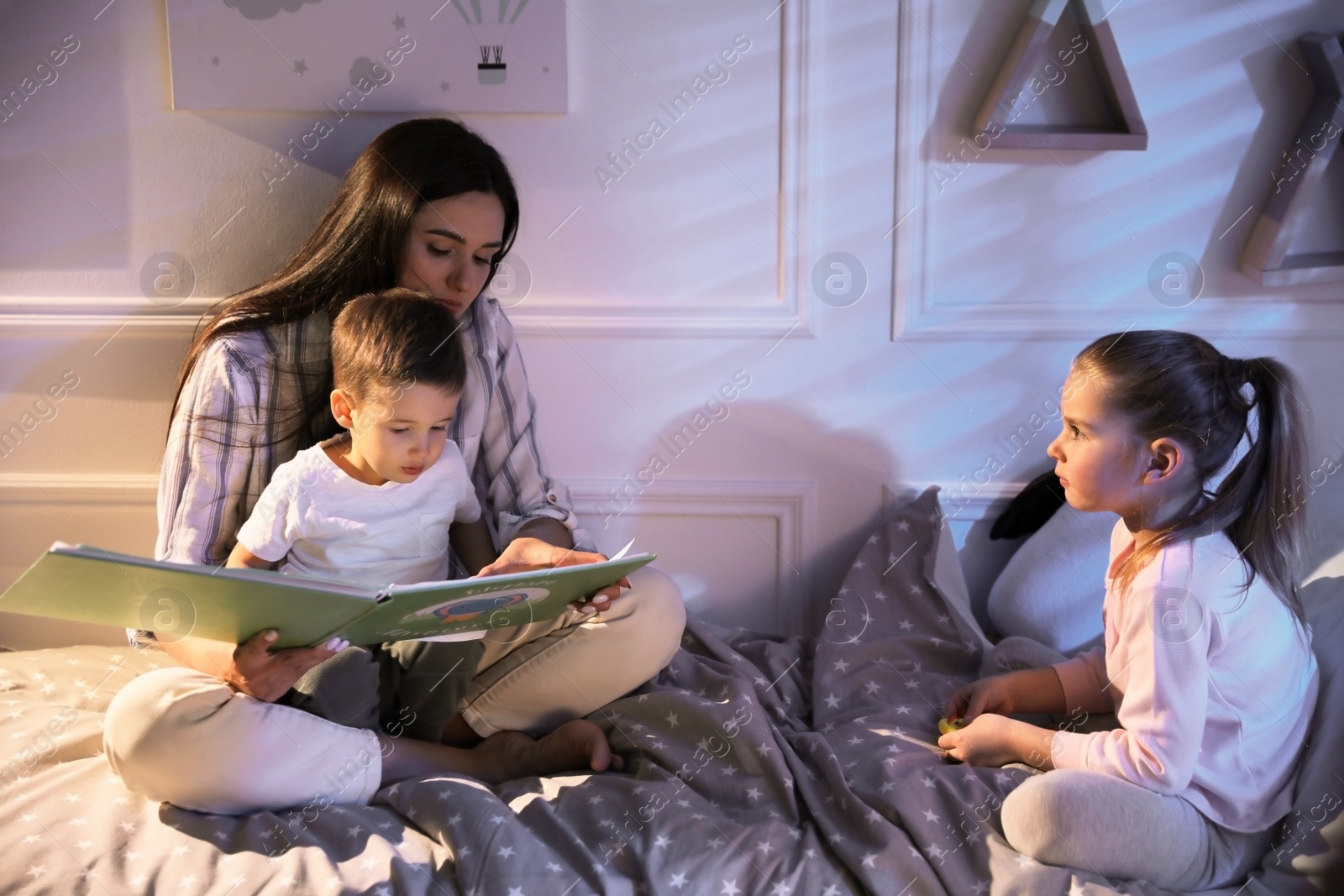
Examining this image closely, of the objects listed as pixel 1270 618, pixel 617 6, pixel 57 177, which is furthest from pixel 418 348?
pixel 1270 618

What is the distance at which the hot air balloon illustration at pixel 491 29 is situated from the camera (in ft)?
6.13

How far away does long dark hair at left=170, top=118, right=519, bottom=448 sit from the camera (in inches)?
Answer: 66.0

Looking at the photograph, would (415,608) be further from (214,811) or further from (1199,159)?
(1199,159)

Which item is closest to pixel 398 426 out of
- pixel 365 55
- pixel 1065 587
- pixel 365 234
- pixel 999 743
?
pixel 365 234

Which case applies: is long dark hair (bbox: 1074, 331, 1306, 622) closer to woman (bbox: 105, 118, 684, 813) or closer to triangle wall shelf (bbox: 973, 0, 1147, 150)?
triangle wall shelf (bbox: 973, 0, 1147, 150)

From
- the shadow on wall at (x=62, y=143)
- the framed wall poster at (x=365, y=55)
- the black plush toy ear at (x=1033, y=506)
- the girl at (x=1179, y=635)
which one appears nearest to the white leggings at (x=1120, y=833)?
the girl at (x=1179, y=635)

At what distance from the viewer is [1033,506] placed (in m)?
2.03

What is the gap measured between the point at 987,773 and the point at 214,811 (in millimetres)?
1020

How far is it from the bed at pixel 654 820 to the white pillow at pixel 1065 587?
279mm

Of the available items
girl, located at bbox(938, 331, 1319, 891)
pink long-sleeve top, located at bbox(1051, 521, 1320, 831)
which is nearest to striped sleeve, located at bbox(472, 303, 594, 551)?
girl, located at bbox(938, 331, 1319, 891)

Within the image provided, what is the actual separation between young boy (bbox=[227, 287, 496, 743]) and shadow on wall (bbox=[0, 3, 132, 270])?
70 cm

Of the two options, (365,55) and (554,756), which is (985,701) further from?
(365,55)

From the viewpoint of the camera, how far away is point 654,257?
200 cm

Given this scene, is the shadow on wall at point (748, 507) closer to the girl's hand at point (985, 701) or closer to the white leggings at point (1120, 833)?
the girl's hand at point (985, 701)
